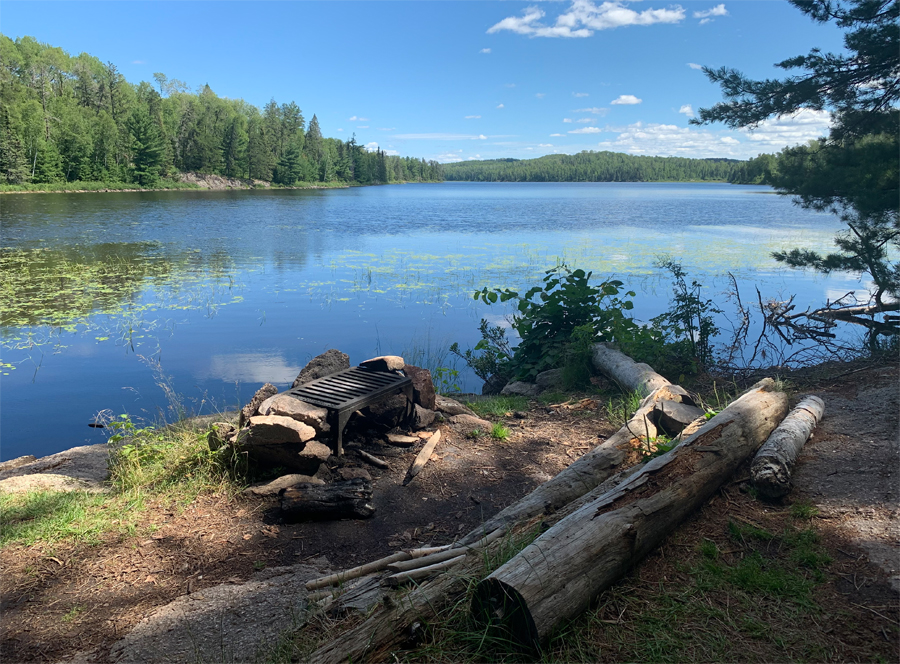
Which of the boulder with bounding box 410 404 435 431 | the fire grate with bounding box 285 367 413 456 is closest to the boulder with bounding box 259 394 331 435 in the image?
the fire grate with bounding box 285 367 413 456

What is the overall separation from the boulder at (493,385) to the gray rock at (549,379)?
2.59 ft

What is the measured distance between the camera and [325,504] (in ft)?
14.3

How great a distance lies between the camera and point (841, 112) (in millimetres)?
7602

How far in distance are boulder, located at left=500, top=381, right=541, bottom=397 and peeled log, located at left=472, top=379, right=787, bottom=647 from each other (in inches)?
166

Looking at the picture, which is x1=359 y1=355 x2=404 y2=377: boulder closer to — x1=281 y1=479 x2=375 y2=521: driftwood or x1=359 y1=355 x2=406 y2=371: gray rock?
x1=359 y1=355 x2=406 y2=371: gray rock

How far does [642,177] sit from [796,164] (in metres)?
175

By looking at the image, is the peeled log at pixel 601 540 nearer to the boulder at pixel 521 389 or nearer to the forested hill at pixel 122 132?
the boulder at pixel 521 389

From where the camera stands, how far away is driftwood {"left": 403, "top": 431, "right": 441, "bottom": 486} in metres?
5.09

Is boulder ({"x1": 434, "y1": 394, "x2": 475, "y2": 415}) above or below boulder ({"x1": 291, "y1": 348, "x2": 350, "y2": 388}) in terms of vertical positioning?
below

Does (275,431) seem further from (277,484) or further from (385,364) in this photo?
(385,364)

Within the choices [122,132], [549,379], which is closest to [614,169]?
[122,132]

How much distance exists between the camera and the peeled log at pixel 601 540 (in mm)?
2434

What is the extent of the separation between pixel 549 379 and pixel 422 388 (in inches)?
109

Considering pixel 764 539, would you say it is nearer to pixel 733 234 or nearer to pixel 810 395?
pixel 810 395
